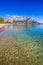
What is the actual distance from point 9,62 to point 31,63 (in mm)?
2080

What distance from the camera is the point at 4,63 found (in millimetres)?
10812

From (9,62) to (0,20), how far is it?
157 m

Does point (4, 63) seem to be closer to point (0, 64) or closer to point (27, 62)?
point (0, 64)

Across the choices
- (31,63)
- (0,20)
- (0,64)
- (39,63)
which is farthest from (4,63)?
(0,20)

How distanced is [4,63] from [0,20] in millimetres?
157184

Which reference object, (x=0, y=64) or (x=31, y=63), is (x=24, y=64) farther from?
(x=0, y=64)

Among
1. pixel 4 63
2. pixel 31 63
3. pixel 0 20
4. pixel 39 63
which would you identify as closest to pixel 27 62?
pixel 31 63

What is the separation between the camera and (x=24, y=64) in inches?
418

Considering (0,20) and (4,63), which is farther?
(0,20)

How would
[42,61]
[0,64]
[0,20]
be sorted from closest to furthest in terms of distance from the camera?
[0,64], [42,61], [0,20]

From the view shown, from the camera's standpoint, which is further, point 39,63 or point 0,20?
point 0,20

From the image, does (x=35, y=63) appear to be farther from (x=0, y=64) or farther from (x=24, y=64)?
(x=0, y=64)

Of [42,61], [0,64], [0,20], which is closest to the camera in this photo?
[0,64]

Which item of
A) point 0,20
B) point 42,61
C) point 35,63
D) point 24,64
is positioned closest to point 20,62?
point 24,64
